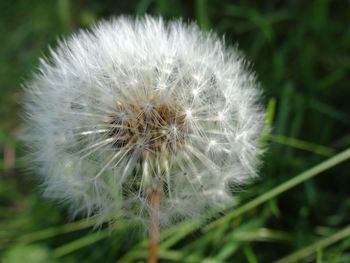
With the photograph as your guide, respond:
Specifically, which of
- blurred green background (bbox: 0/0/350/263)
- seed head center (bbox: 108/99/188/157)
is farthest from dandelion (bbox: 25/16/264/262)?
blurred green background (bbox: 0/0/350/263)

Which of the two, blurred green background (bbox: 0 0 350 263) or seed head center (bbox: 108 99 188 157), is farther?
blurred green background (bbox: 0 0 350 263)

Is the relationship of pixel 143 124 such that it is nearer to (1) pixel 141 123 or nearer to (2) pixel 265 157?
(1) pixel 141 123

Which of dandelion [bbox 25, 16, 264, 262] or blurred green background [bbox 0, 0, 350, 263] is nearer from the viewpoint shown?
dandelion [bbox 25, 16, 264, 262]

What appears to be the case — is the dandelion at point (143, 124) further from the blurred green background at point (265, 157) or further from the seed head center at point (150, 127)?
the blurred green background at point (265, 157)

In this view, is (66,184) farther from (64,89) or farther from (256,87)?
(256,87)

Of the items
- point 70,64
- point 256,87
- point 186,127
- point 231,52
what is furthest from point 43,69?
point 256,87

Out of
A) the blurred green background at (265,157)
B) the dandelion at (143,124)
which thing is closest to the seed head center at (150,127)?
the dandelion at (143,124)

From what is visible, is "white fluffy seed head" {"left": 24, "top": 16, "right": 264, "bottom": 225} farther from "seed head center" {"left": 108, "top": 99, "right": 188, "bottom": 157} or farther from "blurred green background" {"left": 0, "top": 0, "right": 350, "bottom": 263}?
"blurred green background" {"left": 0, "top": 0, "right": 350, "bottom": 263}
